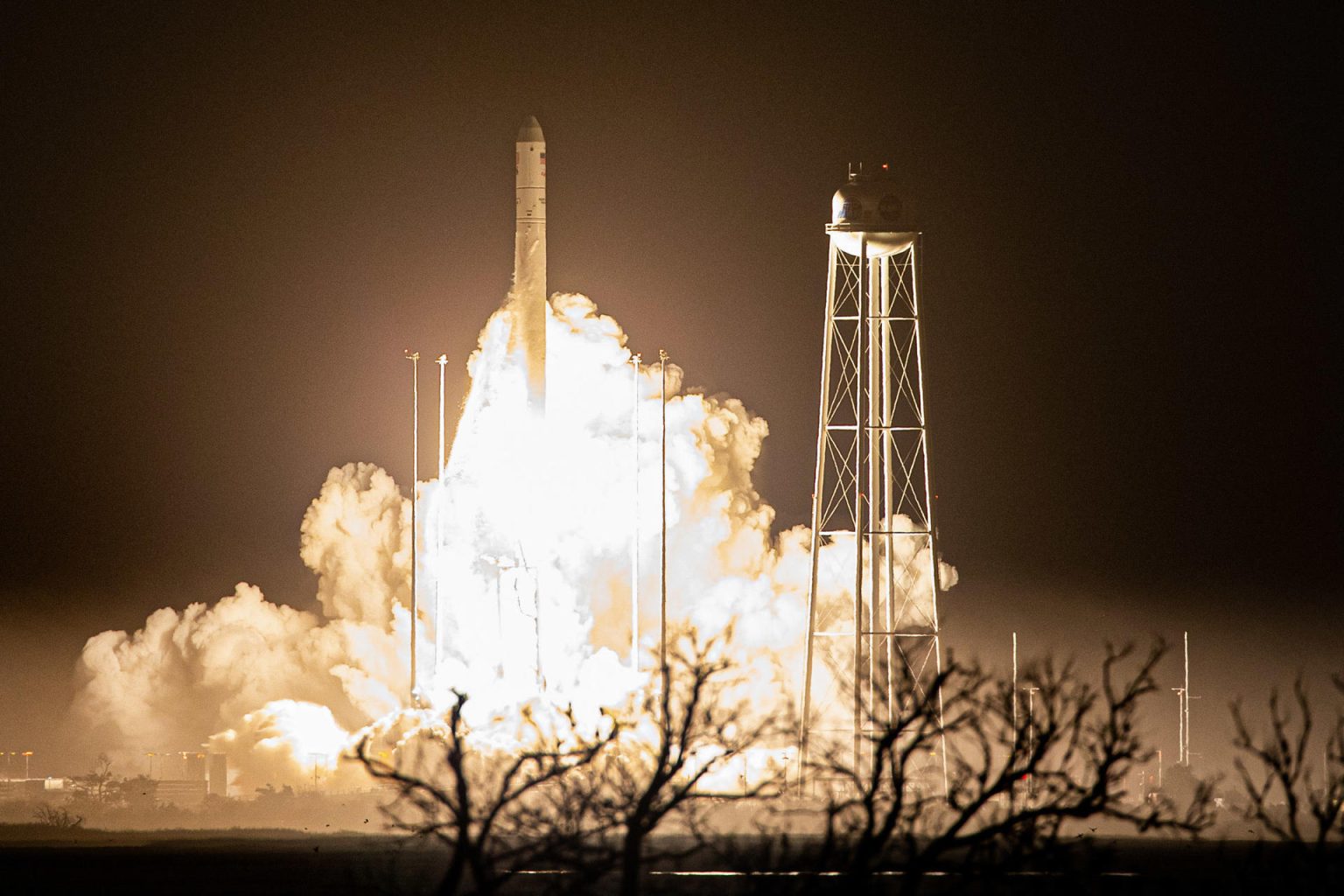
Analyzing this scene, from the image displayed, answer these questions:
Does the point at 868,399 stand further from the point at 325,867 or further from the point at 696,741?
the point at 325,867

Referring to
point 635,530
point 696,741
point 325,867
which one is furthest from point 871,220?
point 325,867

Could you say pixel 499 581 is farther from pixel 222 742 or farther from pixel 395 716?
pixel 222 742

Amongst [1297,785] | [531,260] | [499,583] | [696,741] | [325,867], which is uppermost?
[531,260]

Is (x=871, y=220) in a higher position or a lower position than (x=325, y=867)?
higher

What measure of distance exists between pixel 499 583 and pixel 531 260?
8615 mm

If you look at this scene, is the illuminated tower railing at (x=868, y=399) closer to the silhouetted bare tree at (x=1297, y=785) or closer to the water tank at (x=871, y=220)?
the water tank at (x=871, y=220)

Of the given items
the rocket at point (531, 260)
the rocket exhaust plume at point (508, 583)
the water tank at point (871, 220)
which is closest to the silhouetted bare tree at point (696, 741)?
the rocket exhaust plume at point (508, 583)

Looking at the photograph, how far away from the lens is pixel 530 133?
6275 centimetres

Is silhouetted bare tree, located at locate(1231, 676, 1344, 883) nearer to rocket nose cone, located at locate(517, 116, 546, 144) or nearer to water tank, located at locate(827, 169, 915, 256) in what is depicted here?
water tank, located at locate(827, 169, 915, 256)

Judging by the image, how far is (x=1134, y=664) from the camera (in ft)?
276

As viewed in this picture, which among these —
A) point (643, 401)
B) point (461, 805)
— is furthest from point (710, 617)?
point (461, 805)

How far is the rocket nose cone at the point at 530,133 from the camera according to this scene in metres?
62.7

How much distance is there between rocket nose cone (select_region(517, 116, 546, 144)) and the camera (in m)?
62.7

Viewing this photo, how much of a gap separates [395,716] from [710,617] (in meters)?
11.6
